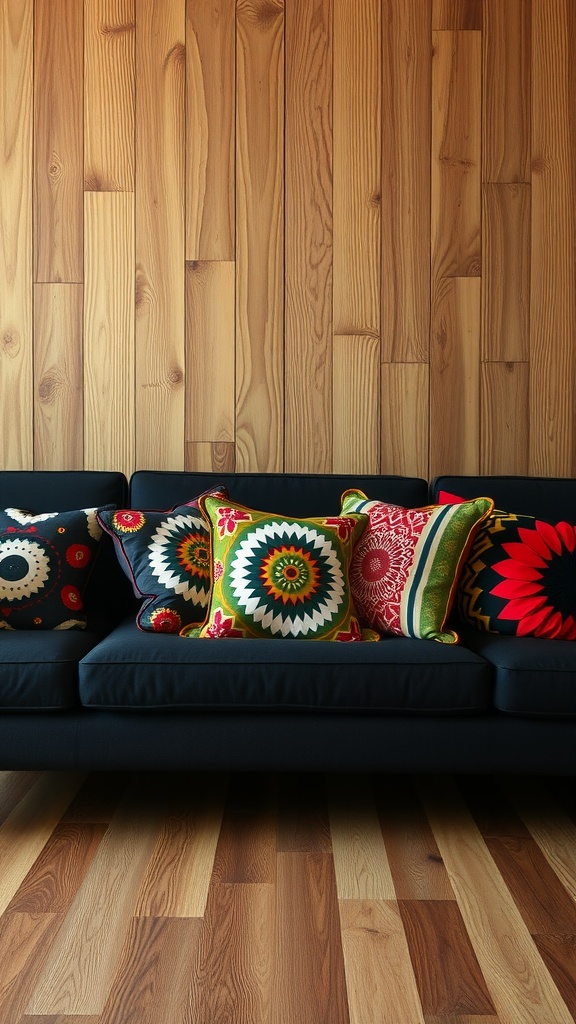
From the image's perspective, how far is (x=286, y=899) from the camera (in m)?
1.76

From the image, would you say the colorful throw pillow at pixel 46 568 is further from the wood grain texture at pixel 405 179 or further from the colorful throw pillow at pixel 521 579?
the wood grain texture at pixel 405 179

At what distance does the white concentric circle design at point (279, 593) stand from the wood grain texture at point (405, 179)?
3.40 ft

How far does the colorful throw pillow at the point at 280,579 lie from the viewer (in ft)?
7.41

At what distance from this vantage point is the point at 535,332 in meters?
3.12

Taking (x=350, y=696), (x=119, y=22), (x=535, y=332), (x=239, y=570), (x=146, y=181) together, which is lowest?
(x=350, y=696)

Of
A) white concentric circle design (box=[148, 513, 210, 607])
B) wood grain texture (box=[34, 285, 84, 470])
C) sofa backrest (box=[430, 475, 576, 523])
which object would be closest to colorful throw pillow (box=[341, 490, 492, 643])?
sofa backrest (box=[430, 475, 576, 523])

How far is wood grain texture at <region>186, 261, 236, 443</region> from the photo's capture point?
3.12 meters

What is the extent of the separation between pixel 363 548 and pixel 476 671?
539 millimetres

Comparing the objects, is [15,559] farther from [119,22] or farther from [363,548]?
[119,22]

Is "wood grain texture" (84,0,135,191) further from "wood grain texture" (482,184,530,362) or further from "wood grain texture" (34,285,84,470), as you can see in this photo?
"wood grain texture" (482,184,530,362)

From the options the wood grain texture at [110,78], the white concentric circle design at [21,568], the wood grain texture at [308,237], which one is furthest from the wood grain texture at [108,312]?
the white concentric circle design at [21,568]

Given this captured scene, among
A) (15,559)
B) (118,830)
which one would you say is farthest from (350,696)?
(15,559)

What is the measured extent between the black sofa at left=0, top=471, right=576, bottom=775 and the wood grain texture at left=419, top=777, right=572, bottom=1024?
18cm

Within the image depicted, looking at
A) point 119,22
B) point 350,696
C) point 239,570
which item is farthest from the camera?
point 119,22
